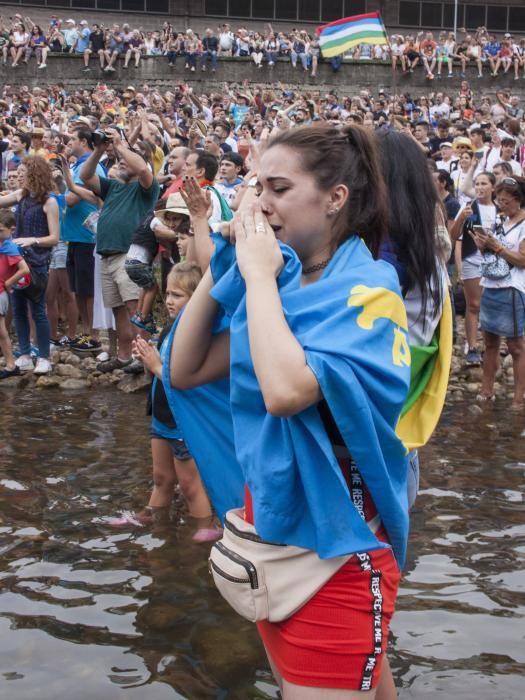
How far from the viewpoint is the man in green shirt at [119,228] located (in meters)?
9.26

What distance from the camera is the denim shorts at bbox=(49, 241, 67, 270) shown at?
1096 centimetres

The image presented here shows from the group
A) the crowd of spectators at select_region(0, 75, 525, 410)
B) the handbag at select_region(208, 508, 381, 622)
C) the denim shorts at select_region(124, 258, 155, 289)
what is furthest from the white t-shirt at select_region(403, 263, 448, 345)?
the denim shorts at select_region(124, 258, 155, 289)

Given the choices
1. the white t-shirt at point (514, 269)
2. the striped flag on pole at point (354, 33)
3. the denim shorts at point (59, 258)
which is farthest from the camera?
the striped flag on pole at point (354, 33)

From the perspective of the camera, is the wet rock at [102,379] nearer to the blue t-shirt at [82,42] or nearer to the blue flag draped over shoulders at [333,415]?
the blue flag draped over shoulders at [333,415]

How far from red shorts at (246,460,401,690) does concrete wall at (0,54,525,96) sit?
113ft

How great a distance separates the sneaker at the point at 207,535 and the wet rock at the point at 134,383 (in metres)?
3.92

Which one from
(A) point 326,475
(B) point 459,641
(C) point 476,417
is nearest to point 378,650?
(A) point 326,475

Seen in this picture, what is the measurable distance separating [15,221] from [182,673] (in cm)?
687

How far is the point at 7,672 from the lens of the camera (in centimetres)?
370

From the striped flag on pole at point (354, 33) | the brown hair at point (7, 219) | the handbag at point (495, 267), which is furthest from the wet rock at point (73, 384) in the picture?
the striped flag on pole at point (354, 33)

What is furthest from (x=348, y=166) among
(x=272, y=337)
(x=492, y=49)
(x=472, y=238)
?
(x=492, y=49)

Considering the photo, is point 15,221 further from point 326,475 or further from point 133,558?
point 326,475

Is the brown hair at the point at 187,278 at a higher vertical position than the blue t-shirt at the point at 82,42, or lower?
lower

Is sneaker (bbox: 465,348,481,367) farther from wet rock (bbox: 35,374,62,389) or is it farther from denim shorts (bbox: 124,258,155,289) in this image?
wet rock (bbox: 35,374,62,389)
